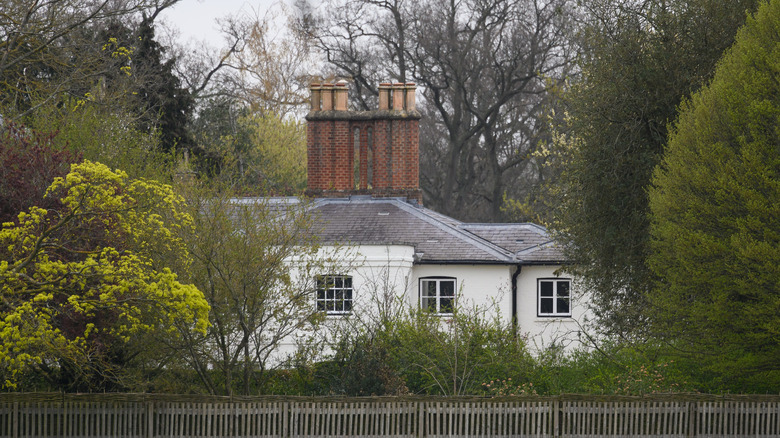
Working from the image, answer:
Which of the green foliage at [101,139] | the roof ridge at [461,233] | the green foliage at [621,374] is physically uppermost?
the green foliage at [101,139]

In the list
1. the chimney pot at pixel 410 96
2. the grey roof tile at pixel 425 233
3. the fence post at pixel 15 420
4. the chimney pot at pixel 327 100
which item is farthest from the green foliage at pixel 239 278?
the chimney pot at pixel 410 96

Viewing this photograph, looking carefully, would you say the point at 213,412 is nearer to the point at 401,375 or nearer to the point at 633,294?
the point at 401,375

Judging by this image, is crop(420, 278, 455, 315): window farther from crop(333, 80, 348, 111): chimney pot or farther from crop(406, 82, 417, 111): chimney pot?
crop(333, 80, 348, 111): chimney pot

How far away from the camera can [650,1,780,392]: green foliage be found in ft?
41.5

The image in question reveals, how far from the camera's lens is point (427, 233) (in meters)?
22.3

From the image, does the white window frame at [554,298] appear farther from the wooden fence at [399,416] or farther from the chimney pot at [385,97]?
the wooden fence at [399,416]

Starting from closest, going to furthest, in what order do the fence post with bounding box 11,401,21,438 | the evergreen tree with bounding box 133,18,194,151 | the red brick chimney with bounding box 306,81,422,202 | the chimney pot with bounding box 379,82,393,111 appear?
the fence post with bounding box 11,401,21,438
the red brick chimney with bounding box 306,81,422,202
the chimney pot with bounding box 379,82,393,111
the evergreen tree with bounding box 133,18,194,151

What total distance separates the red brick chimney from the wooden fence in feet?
37.9

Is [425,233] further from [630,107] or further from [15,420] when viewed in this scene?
[15,420]

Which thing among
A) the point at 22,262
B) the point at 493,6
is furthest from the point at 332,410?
the point at 493,6

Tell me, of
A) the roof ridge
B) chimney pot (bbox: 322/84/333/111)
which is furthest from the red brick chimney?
the roof ridge

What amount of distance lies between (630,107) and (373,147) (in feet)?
33.4

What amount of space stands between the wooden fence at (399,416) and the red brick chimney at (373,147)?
11.6 m

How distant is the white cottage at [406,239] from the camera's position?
20.8 m
